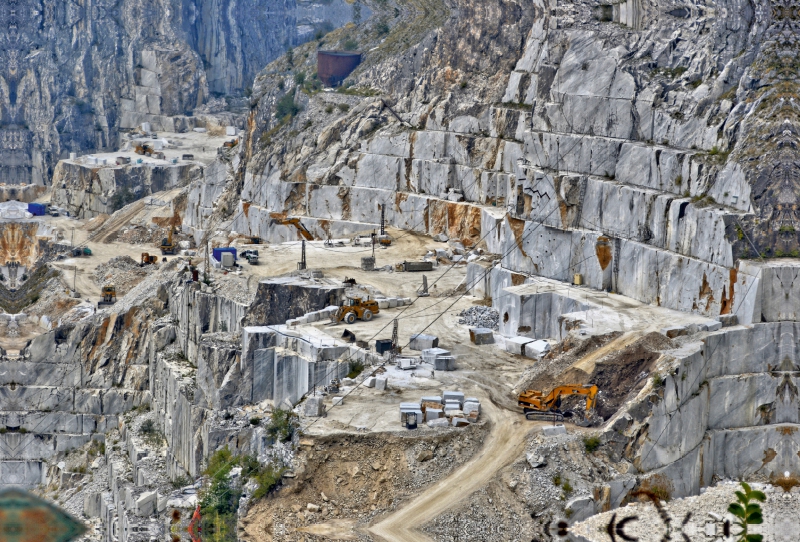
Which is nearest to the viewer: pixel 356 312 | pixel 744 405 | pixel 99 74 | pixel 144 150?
pixel 744 405

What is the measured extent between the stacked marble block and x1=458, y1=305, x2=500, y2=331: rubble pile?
1187 cm

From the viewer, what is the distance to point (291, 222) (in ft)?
287

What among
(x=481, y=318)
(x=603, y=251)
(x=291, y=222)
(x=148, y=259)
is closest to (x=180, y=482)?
(x=481, y=318)

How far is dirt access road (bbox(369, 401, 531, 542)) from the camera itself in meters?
43.1

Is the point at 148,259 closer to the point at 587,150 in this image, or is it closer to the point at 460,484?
the point at 587,150

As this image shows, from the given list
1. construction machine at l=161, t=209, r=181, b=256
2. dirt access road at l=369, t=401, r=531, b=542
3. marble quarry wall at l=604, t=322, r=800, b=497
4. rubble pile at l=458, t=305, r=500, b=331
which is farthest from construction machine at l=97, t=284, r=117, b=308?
marble quarry wall at l=604, t=322, r=800, b=497

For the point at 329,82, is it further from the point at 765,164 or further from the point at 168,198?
the point at 765,164

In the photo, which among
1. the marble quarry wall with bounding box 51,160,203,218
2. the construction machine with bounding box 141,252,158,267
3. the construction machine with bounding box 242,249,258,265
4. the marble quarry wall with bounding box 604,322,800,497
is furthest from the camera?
the marble quarry wall with bounding box 51,160,203,218

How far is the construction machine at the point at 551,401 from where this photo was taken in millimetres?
48781

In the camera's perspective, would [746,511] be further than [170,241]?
No

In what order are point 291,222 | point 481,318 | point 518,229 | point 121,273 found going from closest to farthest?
point 481,318 → point 518,229 → point 291,222 → point 121,273

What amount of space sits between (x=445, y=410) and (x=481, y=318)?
1361 centimetres

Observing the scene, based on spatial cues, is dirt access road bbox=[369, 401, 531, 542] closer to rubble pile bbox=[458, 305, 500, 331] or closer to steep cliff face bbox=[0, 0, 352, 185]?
rubble pile bbox=[458, 305, 500, 331]

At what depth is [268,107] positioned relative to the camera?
98.2 metres
